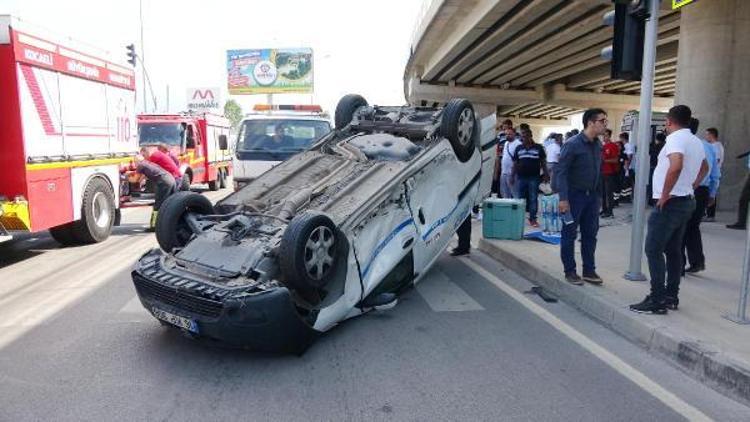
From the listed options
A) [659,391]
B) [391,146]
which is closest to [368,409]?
[659,391]

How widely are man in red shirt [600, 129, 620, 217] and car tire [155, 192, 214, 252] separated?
9.35 metres

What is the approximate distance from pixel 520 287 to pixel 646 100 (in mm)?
2416

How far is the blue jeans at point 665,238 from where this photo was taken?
5117 millimetres

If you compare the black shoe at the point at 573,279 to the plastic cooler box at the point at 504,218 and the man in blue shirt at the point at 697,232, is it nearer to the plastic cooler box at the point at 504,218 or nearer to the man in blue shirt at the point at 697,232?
the man in blue shirt at the point at 697,232

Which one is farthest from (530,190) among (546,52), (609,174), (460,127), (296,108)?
(546,52)

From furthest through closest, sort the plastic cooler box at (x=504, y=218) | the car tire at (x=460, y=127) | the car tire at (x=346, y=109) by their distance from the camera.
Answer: the plastic cooler box at (x=504, y=218)
the car tire at (x=346, y=109)
the car tire at (x=460, y=127)

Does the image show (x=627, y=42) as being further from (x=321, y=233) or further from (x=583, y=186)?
(x=321, y=233)

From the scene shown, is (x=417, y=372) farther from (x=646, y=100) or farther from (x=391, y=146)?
(x=646, y=100)

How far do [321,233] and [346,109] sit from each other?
3.65m

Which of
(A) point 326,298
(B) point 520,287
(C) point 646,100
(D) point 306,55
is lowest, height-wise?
(B) point 520,287

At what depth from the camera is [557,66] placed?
1203 inches

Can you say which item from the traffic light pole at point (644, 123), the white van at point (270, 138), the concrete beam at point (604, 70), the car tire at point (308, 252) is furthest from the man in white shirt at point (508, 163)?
the concrete beam at point (604, 70)

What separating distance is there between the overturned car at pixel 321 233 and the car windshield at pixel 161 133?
36.4 feet

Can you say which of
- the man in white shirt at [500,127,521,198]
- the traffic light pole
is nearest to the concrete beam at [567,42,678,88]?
the man in white shirt at [500,127,521,198]
